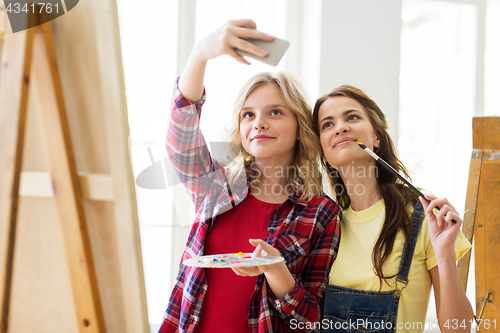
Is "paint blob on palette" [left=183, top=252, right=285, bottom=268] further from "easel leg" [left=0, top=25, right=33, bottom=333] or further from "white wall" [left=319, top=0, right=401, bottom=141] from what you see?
"white wall" [left=319, top=0, right=401, bottom=141]

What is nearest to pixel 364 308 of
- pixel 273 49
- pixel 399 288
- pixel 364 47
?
pixel 399 288

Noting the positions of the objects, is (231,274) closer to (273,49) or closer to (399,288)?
(399,288)

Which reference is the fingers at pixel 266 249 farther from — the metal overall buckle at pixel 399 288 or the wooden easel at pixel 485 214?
the wooden easel at pixel 485 214

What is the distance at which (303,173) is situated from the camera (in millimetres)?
1256

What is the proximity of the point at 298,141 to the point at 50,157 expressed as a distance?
0.73 metres

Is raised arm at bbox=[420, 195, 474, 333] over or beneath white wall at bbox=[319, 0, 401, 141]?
beneath

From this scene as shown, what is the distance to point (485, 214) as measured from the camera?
3.91ft

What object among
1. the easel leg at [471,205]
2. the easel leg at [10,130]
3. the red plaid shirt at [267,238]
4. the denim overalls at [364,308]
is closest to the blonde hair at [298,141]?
the red plaid shirt at [267,238]

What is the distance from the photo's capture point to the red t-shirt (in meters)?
1.07

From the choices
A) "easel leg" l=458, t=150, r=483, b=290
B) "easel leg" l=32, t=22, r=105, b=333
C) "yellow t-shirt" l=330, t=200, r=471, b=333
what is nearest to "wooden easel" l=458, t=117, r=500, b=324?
"easel leg" l=458, t=150, r=483, b=290

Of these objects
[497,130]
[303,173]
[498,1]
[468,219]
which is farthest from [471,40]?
[303,173]

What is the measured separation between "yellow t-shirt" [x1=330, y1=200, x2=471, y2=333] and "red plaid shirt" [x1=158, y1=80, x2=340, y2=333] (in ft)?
0.14

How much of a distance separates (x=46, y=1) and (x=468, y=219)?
1286 millimetres

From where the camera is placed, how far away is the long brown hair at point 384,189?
3.57ft
